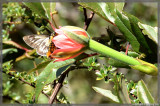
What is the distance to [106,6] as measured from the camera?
548 mm

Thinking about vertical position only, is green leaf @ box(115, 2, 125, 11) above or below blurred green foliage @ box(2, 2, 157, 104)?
above

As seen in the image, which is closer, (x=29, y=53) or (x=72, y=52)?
(x=72, y=52)

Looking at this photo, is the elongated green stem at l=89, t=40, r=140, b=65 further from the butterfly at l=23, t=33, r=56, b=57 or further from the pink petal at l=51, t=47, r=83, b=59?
the butterfly at l=23, t=33, r=56, b=57

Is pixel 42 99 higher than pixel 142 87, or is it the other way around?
pixel 142 87

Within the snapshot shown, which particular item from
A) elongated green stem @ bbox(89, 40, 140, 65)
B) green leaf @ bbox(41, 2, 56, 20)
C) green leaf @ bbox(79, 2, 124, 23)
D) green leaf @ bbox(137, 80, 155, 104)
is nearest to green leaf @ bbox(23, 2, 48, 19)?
green leaf @ bbox(41, 2, 56, 20)

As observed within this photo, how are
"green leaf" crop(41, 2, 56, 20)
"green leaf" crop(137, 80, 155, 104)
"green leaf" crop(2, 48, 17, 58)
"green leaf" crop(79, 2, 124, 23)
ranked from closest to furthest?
"green leaf" crop(137, 80, 155, 104), "green leaf" crop(79, 2, 124, 23), "green leaf" crop(41, 2, 56, 20), "green leaf" crop(2, 48, 17, 58)

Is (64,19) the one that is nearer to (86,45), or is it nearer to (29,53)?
(29,53)

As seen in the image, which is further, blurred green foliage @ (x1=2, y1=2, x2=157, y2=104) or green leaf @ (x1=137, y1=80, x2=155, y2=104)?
blurred green foliage @ (x1=2, y1=2, x2=157, y2=104)

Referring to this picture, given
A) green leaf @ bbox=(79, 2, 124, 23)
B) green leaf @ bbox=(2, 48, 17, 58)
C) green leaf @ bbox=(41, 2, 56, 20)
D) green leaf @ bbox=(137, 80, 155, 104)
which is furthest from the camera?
green leaf @ bbox=(2, 48, 17, 58)

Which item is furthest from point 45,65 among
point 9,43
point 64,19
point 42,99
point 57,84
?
point 64,19

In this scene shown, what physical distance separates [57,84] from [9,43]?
1.02 feet

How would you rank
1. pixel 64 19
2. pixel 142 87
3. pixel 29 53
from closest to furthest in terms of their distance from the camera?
pixel 142 87
pixel 29 53
pixel 64 19

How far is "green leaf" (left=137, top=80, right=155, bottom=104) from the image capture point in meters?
0.43

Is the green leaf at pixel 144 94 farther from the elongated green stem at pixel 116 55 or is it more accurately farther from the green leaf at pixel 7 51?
the green leaf at pixel 7 51
